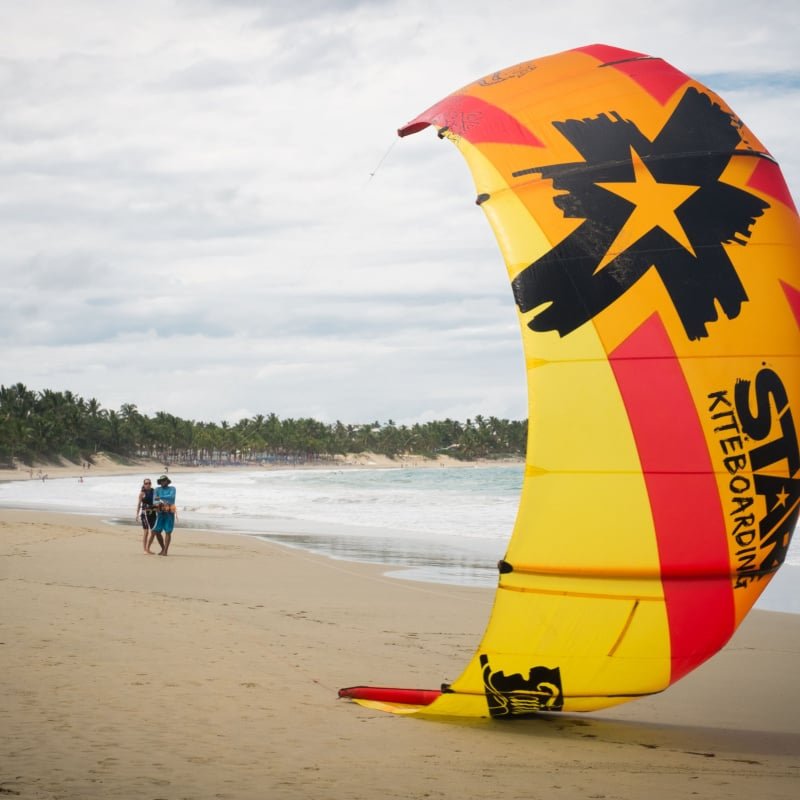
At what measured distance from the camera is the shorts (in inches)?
628

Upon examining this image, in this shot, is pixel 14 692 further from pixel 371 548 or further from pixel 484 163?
pixel 371 548

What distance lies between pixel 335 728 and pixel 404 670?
2233 mm

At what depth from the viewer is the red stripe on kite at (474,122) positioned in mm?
5156

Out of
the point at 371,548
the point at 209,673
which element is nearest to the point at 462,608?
the point at 209,673

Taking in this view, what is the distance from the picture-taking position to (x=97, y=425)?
5221 inches

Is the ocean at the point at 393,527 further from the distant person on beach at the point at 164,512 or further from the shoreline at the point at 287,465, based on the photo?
the shoreline at the point at 287,465

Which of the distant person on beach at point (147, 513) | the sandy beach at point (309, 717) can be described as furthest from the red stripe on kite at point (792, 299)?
the distant person on beach at point (147, 513)

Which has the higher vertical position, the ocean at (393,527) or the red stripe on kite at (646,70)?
the red stripe on kite at (646,70)

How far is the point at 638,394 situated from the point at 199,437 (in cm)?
15421

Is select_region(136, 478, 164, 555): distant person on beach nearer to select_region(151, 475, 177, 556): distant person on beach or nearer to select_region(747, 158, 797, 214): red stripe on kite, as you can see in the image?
select_region(151, 475, 177, 556): distant person on beach

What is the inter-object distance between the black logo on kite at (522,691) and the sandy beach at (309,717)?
0.52ft

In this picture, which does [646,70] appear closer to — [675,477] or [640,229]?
[640,229]

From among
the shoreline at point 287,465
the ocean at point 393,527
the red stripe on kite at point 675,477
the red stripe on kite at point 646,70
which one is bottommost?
the shoreline at point 287,465

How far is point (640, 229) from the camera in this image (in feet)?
16.2
